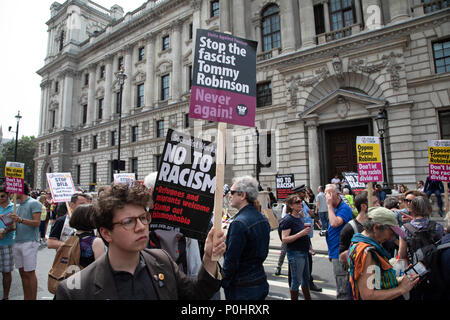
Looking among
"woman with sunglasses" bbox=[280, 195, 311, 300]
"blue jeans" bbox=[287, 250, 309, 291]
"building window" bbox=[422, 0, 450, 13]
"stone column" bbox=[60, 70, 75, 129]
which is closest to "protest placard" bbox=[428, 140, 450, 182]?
"woman with sunglasses" bbox=[280, 195, 311, 300]

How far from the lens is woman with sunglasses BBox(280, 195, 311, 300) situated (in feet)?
14.9

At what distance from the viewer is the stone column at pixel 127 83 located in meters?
35.1

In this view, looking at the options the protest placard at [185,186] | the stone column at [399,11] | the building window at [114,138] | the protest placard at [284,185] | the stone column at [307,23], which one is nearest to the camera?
the protest placard at [185,186]

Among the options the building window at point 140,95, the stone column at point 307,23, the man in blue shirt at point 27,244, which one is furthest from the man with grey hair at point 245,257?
the building window at point 140,95

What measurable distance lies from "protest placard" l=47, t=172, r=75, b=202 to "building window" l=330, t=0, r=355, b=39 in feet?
59.5

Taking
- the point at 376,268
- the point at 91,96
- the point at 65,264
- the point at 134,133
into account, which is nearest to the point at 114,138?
the point at 134,133

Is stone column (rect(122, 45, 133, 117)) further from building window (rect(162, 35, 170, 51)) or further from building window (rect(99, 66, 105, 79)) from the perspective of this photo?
building window (rect(99, 66, 105, 79))

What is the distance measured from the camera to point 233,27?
22.1m

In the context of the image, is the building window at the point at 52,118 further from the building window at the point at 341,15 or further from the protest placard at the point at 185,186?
the protest placard at the point at 185,186

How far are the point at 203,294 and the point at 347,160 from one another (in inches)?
682

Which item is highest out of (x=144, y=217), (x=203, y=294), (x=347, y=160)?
(x=347, y=160)

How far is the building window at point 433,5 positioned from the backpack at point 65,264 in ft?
66.2

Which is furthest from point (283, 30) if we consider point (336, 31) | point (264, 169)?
point (264, 169)

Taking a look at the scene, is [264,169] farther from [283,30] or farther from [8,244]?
[8,244]
